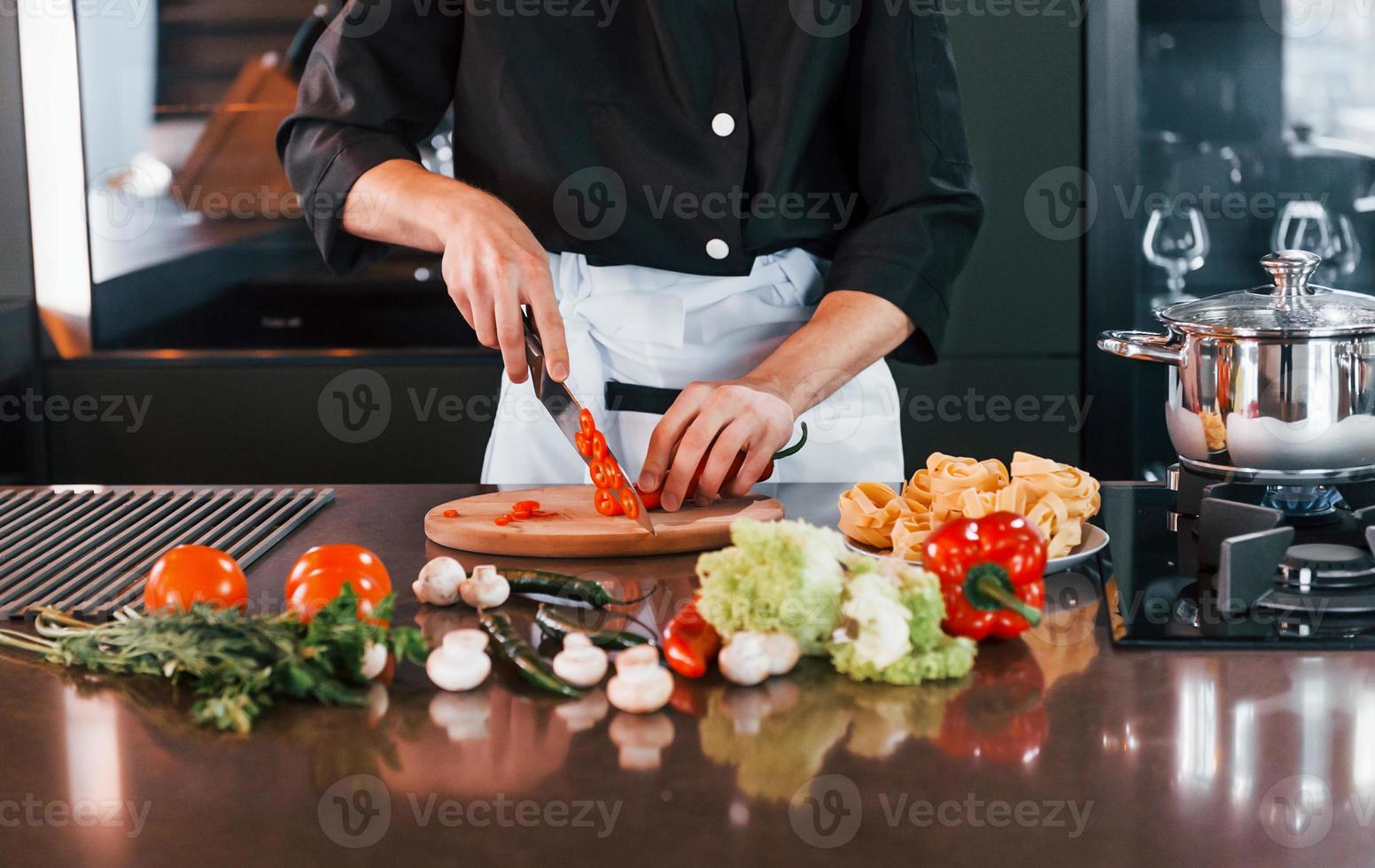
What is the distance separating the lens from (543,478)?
1467mm

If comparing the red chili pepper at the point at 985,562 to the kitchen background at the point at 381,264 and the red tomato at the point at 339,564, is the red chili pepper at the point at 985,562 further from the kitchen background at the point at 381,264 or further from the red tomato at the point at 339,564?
the kitchen background at the point at 381,264

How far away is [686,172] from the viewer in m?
1.36

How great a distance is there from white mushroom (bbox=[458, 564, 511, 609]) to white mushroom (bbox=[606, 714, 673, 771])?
0.66ft

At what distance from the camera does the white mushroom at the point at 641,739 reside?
0.63 meters

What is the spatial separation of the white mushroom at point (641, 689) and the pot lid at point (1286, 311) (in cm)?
52

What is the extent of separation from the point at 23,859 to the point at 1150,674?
0.56 metres

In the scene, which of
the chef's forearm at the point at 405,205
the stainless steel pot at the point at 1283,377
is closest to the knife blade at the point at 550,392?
the chef's forearm at the point at 405,205

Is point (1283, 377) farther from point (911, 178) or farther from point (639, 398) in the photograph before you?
point (639, 398)

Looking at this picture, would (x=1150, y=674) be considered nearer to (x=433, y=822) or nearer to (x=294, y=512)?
(x=433, y=822)

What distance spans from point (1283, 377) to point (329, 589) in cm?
66

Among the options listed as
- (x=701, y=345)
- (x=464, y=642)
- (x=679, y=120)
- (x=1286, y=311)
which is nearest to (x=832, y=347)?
(x=701, y=345)

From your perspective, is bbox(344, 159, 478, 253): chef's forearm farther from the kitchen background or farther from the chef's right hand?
the kitchen background

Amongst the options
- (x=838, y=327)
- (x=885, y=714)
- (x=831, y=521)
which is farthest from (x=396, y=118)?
(x=885, y=714)

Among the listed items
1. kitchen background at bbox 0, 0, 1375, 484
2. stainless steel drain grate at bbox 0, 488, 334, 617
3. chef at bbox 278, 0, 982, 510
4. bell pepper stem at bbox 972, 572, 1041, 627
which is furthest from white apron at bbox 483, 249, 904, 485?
kitchen background at bbox 0, 0, 1375, 484
